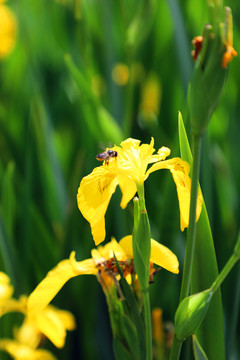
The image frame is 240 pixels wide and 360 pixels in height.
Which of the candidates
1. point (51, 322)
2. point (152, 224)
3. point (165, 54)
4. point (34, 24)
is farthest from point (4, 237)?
point (34, 24)

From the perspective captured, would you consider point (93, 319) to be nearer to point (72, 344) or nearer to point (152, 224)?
point (72, 344)

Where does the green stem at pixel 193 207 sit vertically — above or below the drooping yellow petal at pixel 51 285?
above

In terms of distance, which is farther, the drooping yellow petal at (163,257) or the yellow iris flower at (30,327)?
the yellow iris flower at (30,327)

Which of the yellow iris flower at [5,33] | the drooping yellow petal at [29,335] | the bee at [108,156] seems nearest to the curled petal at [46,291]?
the bee at [108,156]

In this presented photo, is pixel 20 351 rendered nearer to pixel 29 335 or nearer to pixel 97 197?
pixel 29 335

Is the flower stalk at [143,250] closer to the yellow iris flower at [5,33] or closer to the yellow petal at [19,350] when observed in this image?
the yellow petal at [19,350]

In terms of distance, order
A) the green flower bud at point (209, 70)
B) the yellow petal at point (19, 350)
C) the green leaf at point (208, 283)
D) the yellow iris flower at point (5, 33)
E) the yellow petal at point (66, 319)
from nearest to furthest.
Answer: the green flower bud at point (209, 70), the green leaf at point (208, 283), the yellow petal at point (19, 350), the yellow petal at point (66, 319), the yellow iris flower at point (5, 33)

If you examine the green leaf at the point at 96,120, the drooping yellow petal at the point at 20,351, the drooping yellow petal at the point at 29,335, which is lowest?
the drooping yellow petal at the point at 29,335

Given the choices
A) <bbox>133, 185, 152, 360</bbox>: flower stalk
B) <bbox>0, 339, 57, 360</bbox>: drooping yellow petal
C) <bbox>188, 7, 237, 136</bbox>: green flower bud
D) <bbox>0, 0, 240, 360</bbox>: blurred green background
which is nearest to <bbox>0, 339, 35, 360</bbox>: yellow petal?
<bbox>0, 339, 57, 360</bbox>: drooping yellow petal
